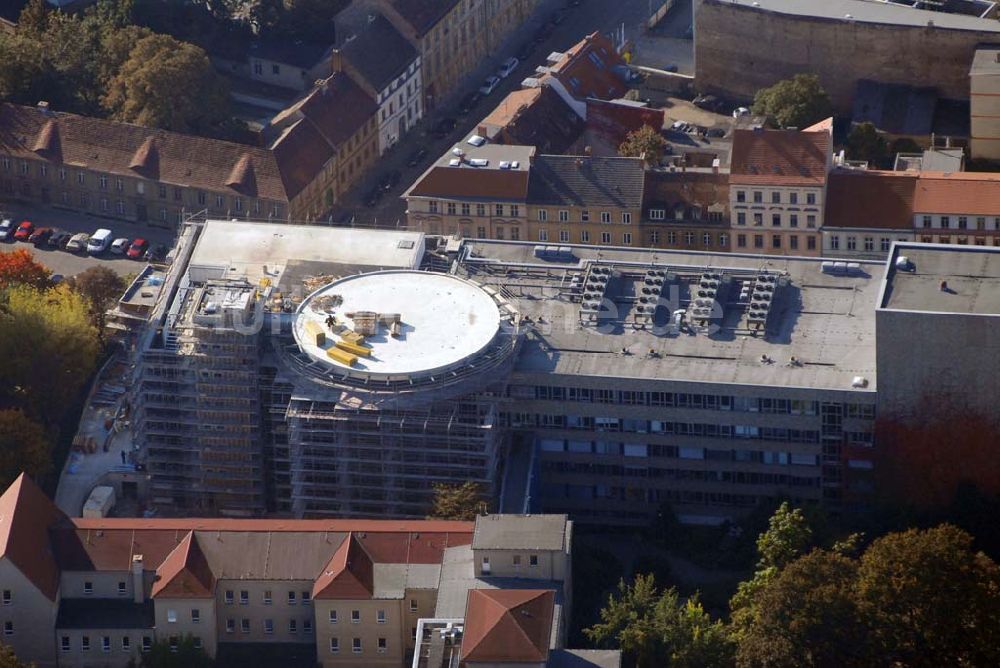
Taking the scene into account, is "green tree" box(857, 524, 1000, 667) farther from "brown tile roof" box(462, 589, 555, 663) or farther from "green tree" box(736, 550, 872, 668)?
"brown tile roof" box(462, 589, 555, 663)

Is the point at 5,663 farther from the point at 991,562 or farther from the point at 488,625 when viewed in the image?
the point at 991,562

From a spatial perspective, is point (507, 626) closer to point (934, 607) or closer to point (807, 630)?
point (807, 630)

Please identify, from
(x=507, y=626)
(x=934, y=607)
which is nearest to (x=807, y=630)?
Answer: (x=934, y=607)

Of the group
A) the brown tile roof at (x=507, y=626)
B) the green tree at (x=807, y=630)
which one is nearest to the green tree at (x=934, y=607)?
the green tree at (x=807, y=630)

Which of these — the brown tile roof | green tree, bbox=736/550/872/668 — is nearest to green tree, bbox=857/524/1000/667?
green tree, bbox=736/550/872/668

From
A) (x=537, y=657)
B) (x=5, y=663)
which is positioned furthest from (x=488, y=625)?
(x=5, y=663)

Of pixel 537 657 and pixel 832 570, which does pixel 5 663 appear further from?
pixel 832 570
